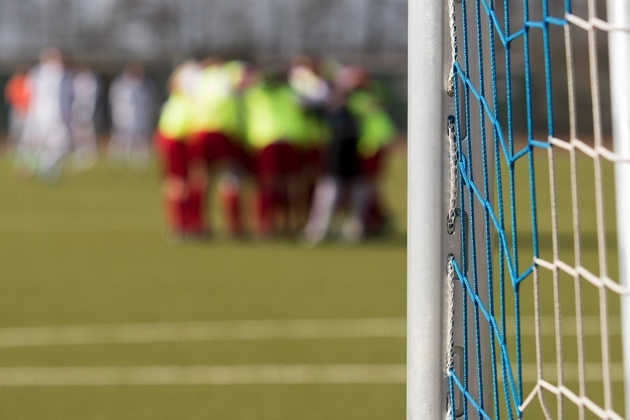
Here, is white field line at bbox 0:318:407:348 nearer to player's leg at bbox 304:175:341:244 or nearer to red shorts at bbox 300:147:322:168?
player's leg at bbox 304:175:341:244

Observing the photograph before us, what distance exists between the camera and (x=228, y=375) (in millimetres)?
6605

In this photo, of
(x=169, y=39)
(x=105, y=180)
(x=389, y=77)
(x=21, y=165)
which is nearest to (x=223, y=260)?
(x=105, y=180)

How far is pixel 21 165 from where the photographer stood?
2555cm

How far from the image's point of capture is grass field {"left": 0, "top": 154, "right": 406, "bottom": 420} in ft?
19.9

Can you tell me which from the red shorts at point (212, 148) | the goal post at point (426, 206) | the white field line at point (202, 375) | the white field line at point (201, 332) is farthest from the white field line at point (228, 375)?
the red shorts at point (212, 148)

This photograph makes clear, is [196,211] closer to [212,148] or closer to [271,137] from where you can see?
[212,148]

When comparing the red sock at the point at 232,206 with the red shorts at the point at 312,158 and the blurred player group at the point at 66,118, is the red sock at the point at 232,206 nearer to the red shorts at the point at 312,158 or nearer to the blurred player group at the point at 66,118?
the red shorts at the point at 312,158

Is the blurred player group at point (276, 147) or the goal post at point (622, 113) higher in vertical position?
the blurred player group at point (276, 147)

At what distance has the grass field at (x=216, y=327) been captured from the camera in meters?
6.07

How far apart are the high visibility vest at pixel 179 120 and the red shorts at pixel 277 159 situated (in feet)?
2.35

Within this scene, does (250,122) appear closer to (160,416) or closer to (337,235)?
(337,235)

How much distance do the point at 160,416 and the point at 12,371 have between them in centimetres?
131

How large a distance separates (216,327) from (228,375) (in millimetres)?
1414

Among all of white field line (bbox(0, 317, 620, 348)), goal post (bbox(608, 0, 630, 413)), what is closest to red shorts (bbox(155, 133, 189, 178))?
white field line (bbox(0, 317, 620, 348))
